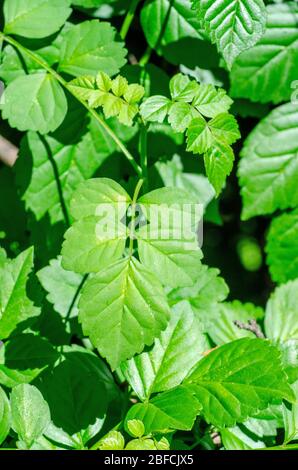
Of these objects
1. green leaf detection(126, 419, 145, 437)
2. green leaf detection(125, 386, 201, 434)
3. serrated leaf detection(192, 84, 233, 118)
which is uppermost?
serrated leaf detection(192, 84, 233, 118)

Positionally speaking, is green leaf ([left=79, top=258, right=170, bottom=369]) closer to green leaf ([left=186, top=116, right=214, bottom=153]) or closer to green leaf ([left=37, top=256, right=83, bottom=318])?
green leaf ([left=186, top=116, right=214, bottom=153])

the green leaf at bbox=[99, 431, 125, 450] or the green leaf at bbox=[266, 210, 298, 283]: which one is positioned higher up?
the green leaf at bbox=[99, 431, 125, 450]

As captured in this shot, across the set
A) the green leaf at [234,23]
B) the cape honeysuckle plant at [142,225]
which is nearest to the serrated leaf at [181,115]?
the cape honeysuckle plant at [142,225]

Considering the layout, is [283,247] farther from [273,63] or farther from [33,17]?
[33,17]

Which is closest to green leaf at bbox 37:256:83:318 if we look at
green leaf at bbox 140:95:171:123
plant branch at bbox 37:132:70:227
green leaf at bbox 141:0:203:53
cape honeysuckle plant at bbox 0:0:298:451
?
cape honeysuckle plant at bbox 0:0:298:451

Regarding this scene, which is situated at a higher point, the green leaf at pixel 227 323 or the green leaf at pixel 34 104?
the green leaf at pixel 34 104

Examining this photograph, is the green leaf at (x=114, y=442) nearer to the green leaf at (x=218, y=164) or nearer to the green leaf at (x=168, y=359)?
the green leaf at (x=168, y=359)
